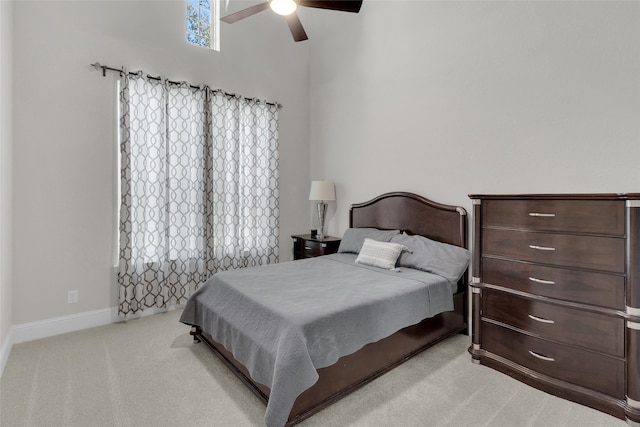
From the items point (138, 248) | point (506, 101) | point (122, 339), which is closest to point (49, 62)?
point (138, 248)

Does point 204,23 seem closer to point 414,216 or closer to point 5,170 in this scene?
point 5,170

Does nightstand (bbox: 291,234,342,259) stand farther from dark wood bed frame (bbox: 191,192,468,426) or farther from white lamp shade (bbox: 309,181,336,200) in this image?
white lamp shade (bbox: 309,181,336,200)

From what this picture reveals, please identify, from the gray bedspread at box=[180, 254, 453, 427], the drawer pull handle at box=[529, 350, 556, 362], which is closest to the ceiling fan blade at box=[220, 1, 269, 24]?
the gray bedspread at box=[180, 254, 453, 427]

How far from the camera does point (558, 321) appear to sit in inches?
75.2

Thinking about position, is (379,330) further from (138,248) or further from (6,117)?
(6,117)

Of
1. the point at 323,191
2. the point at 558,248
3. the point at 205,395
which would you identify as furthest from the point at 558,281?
the point at 323,191

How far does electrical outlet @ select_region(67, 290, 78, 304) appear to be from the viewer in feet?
9.41

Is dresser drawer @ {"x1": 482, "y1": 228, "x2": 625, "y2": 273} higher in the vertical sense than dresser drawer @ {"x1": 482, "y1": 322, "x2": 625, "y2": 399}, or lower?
higher

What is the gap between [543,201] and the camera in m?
1.96

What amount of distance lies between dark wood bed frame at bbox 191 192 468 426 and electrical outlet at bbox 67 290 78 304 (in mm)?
1321

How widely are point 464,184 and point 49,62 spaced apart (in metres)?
3.97

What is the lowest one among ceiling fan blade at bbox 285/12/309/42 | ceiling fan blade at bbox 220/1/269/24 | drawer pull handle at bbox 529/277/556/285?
drawer pull handle at bbox 529/277/556/285

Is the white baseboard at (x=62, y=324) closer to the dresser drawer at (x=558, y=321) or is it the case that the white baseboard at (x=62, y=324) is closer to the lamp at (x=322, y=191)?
the lamp at (x=322, y=191)

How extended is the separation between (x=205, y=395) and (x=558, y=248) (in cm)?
239
